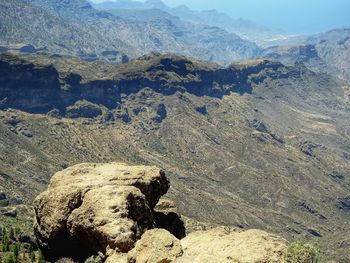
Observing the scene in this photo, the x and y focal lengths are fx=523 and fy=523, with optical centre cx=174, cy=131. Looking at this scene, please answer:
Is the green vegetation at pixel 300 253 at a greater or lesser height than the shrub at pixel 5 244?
greater

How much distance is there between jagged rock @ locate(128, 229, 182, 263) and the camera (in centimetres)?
4300

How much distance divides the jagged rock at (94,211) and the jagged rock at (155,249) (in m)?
1.97

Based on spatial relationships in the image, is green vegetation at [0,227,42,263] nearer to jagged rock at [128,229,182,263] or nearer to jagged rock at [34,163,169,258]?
jagged rock at [34,163,169,258]

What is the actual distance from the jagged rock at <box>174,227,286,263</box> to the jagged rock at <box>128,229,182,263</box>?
1061 millimetres

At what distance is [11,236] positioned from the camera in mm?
169000

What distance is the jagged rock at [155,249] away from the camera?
43.0 meters

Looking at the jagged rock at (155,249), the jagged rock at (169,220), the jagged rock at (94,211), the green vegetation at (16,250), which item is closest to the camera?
the jagged rock at (155,249)

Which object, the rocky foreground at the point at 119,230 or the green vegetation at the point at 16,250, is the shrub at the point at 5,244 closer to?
the green vegetation at the point at 16,250

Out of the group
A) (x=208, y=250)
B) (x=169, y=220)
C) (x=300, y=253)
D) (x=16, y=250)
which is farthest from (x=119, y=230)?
(x=16, y=250)

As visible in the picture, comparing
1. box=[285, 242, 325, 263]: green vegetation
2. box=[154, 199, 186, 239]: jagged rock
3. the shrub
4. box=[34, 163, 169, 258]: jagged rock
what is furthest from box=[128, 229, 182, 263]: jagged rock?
the shrub

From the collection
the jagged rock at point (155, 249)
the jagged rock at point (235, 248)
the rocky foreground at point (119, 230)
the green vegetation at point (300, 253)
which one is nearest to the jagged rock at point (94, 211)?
the rocky foreground at point (119, 230)

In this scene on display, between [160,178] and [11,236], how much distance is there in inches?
4822

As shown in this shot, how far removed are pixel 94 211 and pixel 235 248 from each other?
1376 cm

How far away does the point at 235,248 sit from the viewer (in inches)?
1764
